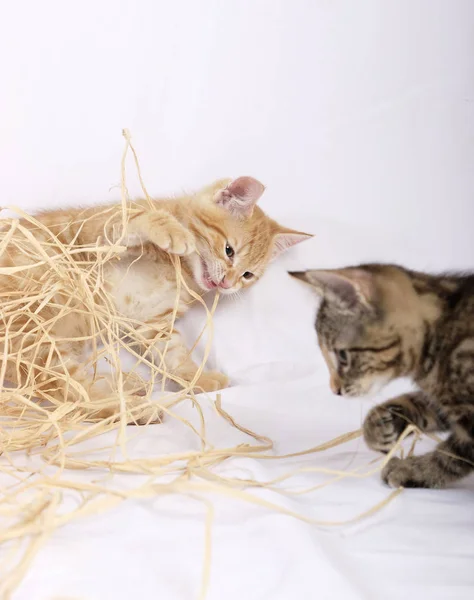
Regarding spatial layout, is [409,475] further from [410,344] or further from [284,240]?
[284,240]

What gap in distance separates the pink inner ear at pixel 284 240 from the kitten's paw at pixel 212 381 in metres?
0.37

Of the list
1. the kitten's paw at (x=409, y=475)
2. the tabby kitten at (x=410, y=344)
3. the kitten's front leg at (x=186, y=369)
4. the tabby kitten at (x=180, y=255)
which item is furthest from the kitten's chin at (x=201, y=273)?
the kitten's paw at (x=409, y=475)

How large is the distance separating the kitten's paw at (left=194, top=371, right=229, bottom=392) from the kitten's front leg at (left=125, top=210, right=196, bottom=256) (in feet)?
1.19

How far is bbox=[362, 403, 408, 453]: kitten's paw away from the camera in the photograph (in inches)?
46.8

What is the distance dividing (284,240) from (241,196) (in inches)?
7.0

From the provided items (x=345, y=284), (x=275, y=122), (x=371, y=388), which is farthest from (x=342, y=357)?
(x=275, y=122)

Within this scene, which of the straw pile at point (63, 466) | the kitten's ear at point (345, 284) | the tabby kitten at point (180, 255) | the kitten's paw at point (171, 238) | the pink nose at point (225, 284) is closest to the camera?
the straw pile at point (63, 466)

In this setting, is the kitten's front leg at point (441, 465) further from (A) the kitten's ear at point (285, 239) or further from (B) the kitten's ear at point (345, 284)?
(A) the kitten's ear at point (285, 239)

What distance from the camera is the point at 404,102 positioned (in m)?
1.69

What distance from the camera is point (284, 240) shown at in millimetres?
1729

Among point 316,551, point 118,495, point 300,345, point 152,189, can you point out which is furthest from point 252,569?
point 152,189

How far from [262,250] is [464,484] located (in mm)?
834

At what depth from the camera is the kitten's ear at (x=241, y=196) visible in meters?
1.59

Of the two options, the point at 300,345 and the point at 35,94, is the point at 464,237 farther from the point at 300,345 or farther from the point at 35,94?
the point at 35,94
